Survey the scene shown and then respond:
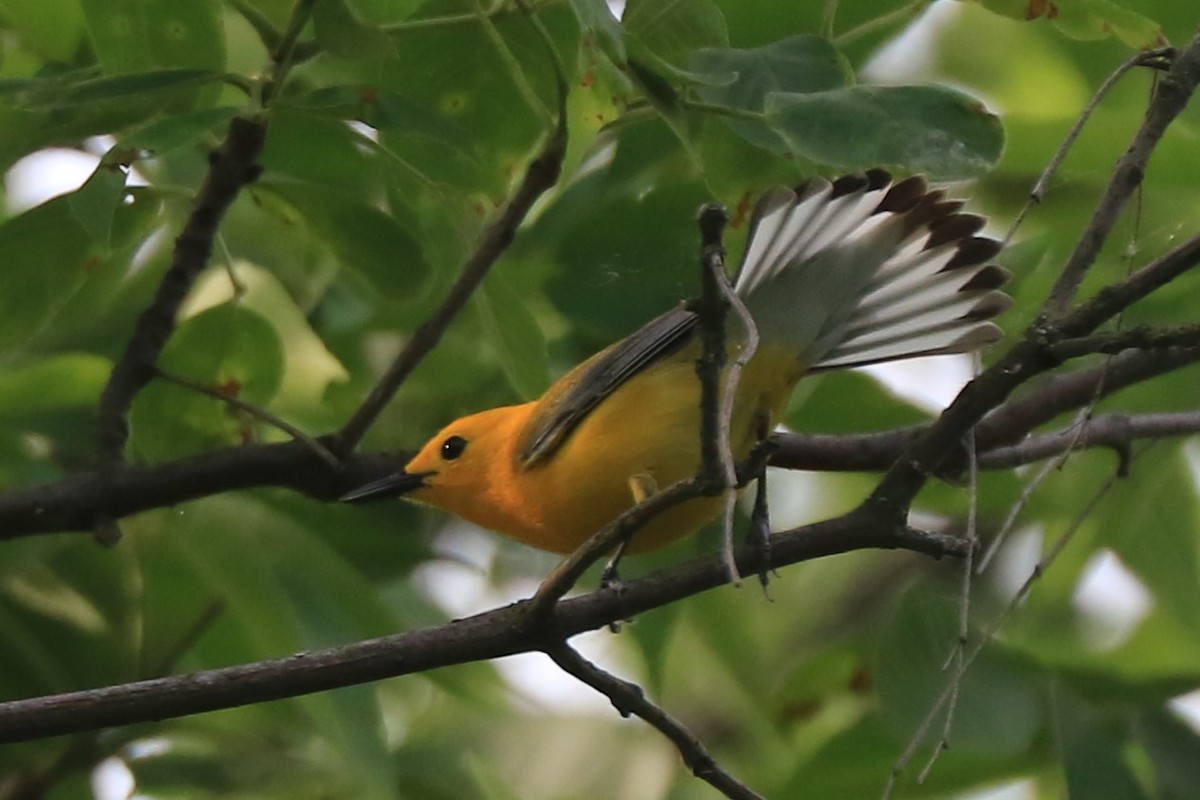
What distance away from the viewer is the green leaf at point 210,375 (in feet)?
9.24

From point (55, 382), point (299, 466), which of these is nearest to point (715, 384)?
point (299, 466)

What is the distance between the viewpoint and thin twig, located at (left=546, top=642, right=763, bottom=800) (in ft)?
6.66

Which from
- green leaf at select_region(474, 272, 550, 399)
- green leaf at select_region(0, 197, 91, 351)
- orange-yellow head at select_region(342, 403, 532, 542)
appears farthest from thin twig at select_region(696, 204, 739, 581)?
orange-yellow head at select_region(342, 403, 532, 542)

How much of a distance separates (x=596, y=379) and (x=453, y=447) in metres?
0.55

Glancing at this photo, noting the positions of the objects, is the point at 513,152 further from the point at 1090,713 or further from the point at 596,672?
the point at 1090,713

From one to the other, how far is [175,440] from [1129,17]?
Result: 179 cm

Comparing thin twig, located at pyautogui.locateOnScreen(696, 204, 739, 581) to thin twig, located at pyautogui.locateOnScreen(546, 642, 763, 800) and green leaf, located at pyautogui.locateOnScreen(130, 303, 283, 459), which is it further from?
green leaf, located at pyautogui.locateOnScreen(130, 303, 283, 459)

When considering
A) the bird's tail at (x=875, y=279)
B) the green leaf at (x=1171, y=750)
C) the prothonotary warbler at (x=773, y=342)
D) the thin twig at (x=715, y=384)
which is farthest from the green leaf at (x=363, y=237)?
the green leaf at (x=1171, y=750)

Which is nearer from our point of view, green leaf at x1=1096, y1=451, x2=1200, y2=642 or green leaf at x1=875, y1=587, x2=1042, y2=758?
green leaf at x1=875, y1=587, x2=1042, y2=758

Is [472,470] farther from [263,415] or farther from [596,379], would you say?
[263,415]

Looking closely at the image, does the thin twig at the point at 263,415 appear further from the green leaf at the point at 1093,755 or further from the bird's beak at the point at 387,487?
the green leaf at the point at 1093,755

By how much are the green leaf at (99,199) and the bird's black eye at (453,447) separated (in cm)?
124

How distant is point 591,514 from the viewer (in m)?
2.78

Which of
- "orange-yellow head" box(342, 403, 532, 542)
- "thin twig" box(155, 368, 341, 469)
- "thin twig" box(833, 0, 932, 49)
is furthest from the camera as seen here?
"orange-yellow head" box(342, 403, 532, 542)
